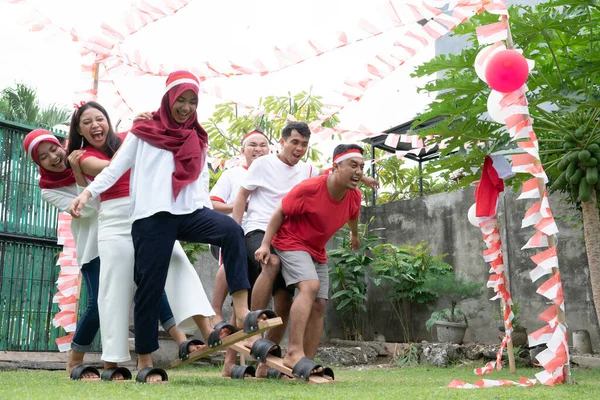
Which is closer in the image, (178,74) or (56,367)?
(178,74)

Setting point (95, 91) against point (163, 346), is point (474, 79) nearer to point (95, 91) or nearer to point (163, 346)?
point (95, 91)

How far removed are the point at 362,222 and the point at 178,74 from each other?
6.90 meters

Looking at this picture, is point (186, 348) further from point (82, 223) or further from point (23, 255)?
point (23, 255)

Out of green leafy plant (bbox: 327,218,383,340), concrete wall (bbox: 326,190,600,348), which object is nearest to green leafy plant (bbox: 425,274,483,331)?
concrete wall (bbox: 326,190,600,348)

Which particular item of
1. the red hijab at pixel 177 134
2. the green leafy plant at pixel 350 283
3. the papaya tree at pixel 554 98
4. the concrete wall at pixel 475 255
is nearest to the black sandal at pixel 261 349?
the red hijab at pixel 177 134

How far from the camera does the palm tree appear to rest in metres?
18.9

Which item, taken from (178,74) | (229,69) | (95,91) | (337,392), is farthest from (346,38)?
(337,392)

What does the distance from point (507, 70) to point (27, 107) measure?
1772cm

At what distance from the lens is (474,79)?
4.98m

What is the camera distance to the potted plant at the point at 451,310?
8094 millimetres

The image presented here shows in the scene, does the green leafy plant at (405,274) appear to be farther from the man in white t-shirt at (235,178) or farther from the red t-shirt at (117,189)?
the red t-shirt at (117,189)

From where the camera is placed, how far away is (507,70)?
3.90 metres

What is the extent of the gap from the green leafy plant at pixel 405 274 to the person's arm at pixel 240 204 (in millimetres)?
4325

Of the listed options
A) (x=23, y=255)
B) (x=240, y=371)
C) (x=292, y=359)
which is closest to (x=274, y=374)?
(x=240, y=371)
